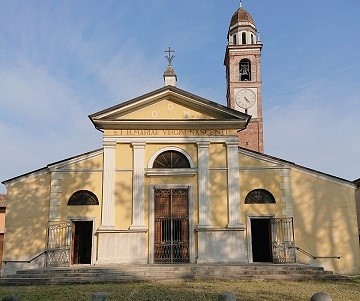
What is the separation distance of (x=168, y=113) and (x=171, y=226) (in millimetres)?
4657

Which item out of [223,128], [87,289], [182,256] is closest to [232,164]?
[223,128]

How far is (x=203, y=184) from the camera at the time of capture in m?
17.3

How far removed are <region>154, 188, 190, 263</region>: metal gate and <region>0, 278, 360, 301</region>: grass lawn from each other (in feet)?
12.1

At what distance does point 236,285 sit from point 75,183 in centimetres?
820

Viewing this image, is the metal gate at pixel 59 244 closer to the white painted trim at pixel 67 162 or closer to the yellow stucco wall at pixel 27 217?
the yellow stucco wall at pixel 27 217

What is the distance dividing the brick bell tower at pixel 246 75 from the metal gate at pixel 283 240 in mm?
11819

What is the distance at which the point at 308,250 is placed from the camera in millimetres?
16969

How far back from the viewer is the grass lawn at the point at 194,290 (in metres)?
10.5

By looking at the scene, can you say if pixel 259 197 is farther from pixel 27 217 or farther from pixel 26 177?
pixel 26 177

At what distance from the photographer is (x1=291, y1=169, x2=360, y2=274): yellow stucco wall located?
55.6ft

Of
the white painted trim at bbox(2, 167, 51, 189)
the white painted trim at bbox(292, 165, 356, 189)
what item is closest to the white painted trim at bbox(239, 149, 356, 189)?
the white painted trim at bbox(292, 165, 356, 189)

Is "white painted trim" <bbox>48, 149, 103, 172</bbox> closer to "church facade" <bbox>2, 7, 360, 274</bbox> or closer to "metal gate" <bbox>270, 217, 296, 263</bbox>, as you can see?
"church facade" <bbox>2, 7, 360, 274</bbox>

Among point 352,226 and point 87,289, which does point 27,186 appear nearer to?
point 87,289

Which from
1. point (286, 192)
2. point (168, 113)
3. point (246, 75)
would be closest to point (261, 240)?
point (286, 192)
